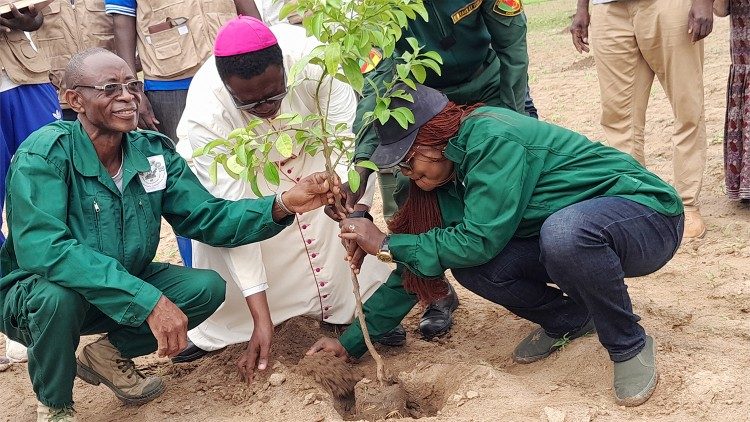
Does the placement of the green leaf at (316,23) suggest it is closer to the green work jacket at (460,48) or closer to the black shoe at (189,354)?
the green work jacket at (460,48)

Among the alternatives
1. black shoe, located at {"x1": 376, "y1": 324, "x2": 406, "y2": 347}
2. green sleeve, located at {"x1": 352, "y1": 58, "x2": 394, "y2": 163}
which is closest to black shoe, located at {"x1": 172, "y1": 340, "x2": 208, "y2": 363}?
black shoe, located at {"x1": 376, "y1": 324, "x2": 406, "y2": 347}

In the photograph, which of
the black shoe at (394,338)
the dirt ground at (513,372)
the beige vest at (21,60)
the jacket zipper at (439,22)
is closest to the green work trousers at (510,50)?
the jacket zipper at (439,22)

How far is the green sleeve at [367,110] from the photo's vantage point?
313 centimetres

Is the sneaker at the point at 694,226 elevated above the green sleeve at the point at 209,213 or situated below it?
below

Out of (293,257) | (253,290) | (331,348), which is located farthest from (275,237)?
(331,348)

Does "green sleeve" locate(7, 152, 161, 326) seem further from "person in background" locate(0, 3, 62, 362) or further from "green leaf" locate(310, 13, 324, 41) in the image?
"person in background" locate(0, 3, 62, 362)

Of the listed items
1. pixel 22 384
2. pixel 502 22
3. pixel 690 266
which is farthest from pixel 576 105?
pixel 22 384

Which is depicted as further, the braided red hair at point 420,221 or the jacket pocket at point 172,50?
the jacket pocket at point 172,50

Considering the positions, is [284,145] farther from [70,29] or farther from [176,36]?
[70,29]

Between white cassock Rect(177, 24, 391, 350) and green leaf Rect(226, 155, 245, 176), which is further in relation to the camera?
white cassock Rect(177, 24, 391, 350)

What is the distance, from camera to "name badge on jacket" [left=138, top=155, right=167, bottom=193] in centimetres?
326

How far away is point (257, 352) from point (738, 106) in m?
2.84

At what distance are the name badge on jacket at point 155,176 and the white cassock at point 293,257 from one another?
0.20 m

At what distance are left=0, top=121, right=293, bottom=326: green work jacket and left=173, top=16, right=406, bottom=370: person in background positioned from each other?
183 millimetres
